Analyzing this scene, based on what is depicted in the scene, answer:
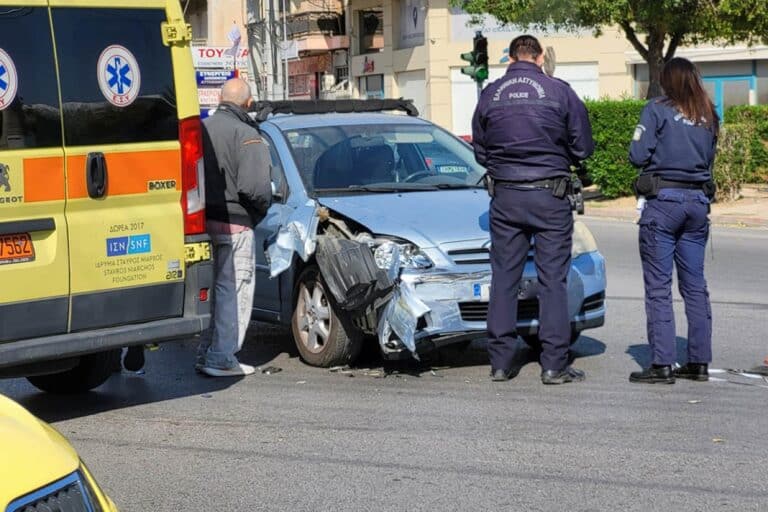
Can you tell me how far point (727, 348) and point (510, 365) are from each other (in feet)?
6.16

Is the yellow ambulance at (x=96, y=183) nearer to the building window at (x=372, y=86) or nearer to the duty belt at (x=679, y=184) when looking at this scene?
the duty belt at (x=679, y=184)

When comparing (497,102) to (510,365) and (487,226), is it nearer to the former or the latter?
(487,226)

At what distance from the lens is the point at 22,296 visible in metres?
6.54

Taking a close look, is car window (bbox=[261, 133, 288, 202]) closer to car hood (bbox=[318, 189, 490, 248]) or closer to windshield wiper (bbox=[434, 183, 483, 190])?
car hood (bbox=[318, 189, 490, 248])

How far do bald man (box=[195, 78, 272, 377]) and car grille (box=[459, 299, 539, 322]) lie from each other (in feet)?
4.57

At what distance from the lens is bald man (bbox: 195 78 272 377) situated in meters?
8.24

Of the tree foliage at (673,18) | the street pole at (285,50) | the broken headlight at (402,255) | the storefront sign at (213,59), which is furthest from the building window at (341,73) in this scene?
the broken headlight at (402,255)

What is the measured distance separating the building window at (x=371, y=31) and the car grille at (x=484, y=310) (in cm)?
→ 4088

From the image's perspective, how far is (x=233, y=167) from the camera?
828 centimetres

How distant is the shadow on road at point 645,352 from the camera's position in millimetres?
A: 8586

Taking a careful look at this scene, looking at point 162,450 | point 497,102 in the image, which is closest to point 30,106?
point 162,450

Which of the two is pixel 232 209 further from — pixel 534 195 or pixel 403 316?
pixel 534 195

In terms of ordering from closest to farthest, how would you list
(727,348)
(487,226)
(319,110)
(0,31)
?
(0,31) → (487,226) → (727,348) → (319,110)

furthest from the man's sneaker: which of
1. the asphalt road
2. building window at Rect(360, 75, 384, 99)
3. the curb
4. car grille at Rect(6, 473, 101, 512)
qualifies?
building window at Rect(360, 75, 384, 99)
